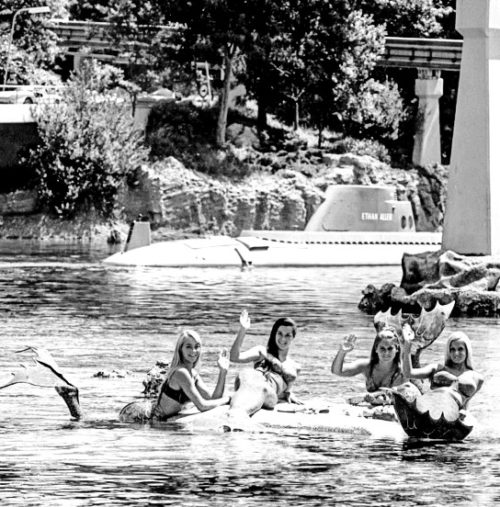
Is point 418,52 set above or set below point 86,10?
below

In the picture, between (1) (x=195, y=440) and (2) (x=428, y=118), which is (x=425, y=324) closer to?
(1) (x=195, y=440)

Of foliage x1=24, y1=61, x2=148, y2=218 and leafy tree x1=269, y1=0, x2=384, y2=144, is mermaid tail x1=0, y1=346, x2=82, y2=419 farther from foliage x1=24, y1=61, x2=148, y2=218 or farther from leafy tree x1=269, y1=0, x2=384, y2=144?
leafy tree x1=269, y1=0, x2=384, y2=144

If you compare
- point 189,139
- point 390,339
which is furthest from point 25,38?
point 390,339

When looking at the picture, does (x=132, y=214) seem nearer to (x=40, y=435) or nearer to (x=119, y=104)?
(x=119, y=104)

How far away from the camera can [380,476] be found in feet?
84.3

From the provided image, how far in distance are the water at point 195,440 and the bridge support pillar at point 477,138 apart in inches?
151

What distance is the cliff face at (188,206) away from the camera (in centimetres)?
9319

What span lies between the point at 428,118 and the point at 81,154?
2288 centimetres

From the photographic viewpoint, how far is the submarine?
72.2m

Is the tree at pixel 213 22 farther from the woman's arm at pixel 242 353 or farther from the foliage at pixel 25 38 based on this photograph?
the woman's arm at pixel 242 353

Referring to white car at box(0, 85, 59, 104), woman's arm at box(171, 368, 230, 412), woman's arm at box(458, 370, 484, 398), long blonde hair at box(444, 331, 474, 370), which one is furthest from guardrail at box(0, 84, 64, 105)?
woman's arm at box(458, 370, 484, 398)

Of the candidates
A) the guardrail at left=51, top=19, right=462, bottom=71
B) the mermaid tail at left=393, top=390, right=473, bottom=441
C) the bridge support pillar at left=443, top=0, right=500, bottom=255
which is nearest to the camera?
the mermaid tail at left=393, top=390, right=473, bottom=441

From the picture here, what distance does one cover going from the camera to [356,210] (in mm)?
76500

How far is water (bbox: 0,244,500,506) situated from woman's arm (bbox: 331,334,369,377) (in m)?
1.36
